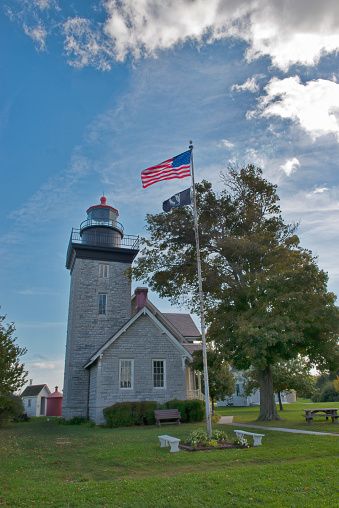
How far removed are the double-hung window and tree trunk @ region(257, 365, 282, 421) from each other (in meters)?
5.91

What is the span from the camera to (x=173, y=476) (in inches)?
287

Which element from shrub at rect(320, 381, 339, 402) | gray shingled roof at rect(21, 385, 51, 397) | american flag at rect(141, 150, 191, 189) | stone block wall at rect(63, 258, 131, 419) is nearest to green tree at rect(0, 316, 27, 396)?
stone block wall at rect(63, 258, 131, 419)

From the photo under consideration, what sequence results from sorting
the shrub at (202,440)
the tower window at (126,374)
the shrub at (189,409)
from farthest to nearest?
the tower window at (126,374)
the shrub at (189,409)
the shrub at (202,440)

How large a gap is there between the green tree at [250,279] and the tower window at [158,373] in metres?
4.24

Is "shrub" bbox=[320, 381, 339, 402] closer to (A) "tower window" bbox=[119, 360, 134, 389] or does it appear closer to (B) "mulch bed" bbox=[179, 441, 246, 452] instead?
(A) "tower window" bbox=[119, 360, 134, 389]

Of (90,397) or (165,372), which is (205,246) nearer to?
(165,372)

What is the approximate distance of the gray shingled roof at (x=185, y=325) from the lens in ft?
103

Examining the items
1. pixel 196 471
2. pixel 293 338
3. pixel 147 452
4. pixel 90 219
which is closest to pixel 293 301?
pixel 293 338

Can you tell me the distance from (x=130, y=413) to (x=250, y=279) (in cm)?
953

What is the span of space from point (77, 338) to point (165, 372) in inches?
247

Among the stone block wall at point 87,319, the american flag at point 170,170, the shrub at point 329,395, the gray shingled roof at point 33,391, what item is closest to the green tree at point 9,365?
the stone block wall at point 87,319

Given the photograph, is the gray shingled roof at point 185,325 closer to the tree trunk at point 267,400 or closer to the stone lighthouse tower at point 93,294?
the stone lighthouse tower at point 93,294

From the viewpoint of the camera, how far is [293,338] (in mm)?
15672

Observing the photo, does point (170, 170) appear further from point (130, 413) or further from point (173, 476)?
point (130, 413)
